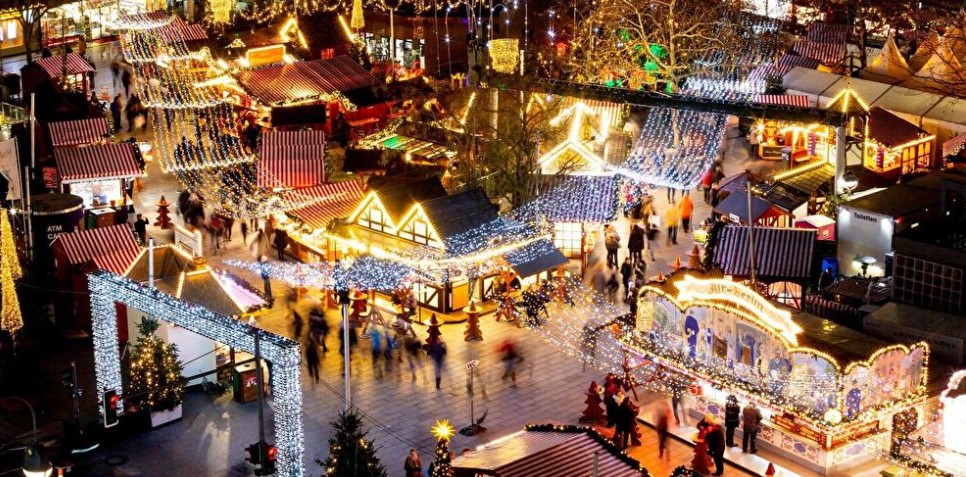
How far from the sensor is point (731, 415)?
76.9ft

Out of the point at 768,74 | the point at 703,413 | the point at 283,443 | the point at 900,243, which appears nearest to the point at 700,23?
the point at 768,74

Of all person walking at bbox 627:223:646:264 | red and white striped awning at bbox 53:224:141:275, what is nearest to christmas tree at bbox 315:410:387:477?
red and white striped awning at bbox 53:224:141:275

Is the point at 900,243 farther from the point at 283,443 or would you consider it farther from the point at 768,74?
the point at 768,74

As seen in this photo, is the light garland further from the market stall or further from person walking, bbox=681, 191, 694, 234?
person walking, bbox=681, 191, 694, 234

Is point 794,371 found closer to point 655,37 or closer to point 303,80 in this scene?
point 655,37

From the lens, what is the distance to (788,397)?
75.0 ft

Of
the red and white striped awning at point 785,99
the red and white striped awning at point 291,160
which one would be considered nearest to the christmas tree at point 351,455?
the red and white striped awning at point 291,160

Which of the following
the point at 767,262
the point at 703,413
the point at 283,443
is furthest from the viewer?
the point at 767,262

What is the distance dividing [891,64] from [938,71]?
171 cm

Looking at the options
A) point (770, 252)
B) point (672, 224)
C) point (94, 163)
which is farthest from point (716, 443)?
point (94, 163)

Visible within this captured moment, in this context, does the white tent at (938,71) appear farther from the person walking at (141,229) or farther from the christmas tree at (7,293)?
the christmas tree at (7,293)

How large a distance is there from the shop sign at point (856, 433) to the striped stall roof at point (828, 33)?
27.6m

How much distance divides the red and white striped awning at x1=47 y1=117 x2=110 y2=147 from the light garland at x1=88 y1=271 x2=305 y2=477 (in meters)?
13.8

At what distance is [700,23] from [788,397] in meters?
20.1
